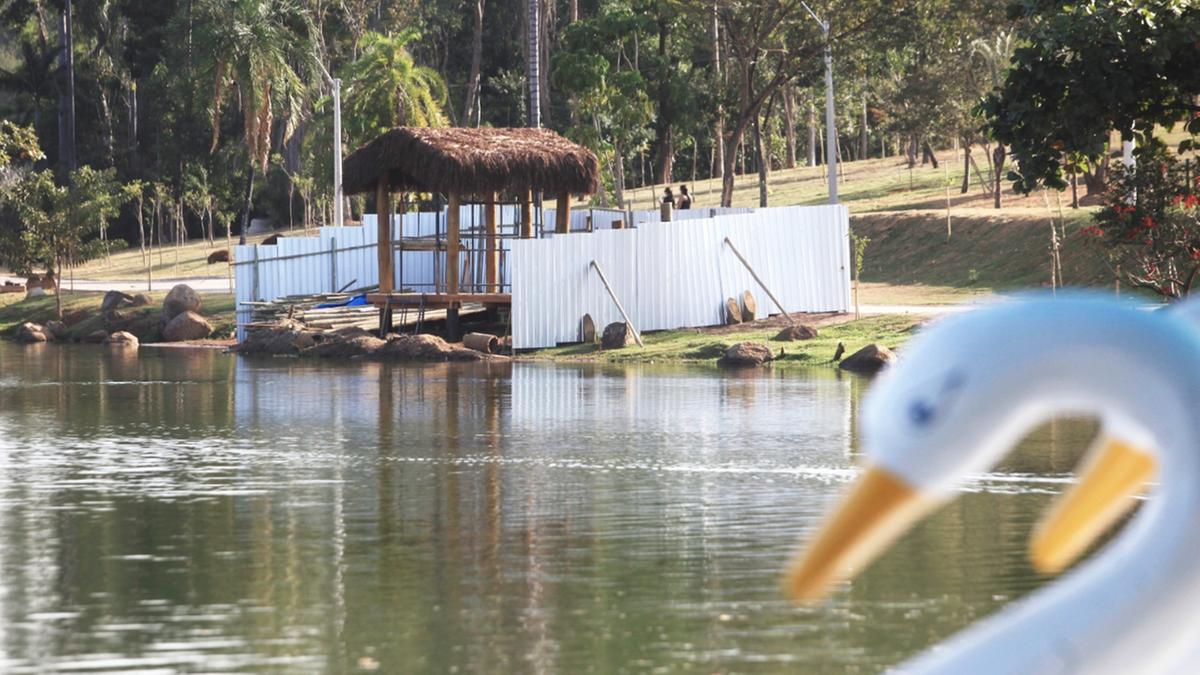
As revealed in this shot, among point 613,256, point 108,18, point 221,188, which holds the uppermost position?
point 108,18

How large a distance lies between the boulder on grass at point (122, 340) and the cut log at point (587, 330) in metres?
11.6

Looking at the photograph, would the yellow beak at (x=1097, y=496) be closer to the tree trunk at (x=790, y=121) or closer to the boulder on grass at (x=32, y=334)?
the boulder on grass at (x=32, y=334)

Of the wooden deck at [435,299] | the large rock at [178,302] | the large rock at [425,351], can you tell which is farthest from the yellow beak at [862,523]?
the large rock at [178,302]

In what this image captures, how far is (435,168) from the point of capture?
3231 centimetres

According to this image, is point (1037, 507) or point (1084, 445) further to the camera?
point (1084, 445)

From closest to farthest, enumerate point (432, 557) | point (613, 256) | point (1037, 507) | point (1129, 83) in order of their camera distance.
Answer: point (432, 557), point (1037, 507), point (1129, 83), point (613, 256)

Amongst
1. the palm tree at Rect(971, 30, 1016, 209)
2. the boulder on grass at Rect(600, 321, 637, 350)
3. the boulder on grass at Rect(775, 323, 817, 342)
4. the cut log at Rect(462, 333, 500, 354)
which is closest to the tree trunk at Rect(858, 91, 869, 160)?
the palm tree at Rect(971, 30, 1016, 209)

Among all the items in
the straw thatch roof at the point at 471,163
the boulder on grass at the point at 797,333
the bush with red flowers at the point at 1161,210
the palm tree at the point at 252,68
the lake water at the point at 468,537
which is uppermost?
the palm tree at the point at 252,68

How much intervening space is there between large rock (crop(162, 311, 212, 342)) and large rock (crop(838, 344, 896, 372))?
53.0 feet

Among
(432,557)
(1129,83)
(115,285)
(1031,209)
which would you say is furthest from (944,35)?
(432,557)

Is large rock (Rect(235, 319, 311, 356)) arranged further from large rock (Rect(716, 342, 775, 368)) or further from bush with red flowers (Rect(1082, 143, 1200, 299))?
bush with red flowers (Rect(1082, 143, 1200, 299))

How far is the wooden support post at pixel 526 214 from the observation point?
113 feet

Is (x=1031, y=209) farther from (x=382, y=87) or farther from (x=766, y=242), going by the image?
(x=382, y=87)

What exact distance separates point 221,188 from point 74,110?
8.73 metres
